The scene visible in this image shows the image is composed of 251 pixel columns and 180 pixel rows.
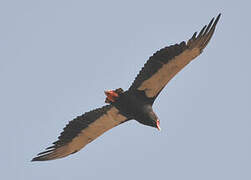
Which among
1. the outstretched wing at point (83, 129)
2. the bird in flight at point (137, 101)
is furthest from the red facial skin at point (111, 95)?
the outstretched wing at point (83, 129)

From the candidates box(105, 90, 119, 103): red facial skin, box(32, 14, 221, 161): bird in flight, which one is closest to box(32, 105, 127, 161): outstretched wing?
box(32, 14, 221, 161): bird in flight

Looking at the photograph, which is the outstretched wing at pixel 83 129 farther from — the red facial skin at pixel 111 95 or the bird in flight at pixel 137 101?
the red facial skin at pixel 111 95

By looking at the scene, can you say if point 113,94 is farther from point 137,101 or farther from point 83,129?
point 83,129

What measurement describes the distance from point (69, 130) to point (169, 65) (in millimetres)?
3778

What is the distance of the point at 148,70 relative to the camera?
25453 millimetres

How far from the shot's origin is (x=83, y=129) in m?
26.7

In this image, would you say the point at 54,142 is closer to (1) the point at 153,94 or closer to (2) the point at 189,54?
(1) the point at 153,94

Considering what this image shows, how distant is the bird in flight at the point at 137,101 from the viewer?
2508 cm

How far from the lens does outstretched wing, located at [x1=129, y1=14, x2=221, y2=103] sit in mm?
25016

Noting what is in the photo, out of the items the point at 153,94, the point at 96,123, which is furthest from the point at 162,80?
the point at 96,123

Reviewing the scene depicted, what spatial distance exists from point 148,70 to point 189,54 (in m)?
1.31

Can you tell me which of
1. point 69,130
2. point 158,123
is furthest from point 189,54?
point 69,130

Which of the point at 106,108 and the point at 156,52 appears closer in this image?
the point at 156,52

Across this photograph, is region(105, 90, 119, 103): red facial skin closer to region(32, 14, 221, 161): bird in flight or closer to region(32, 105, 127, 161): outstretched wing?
region(32, 14, 221, 161): bird in flight
